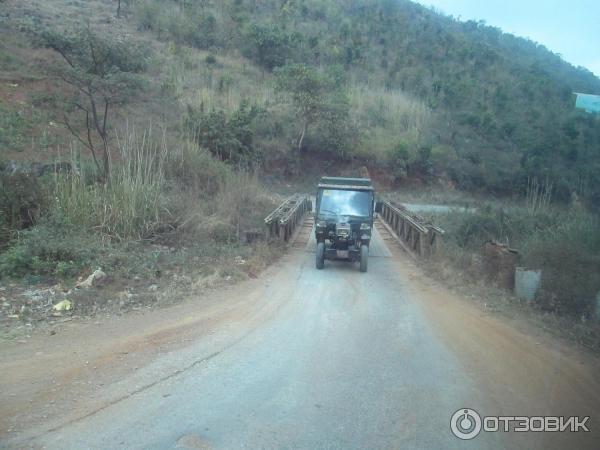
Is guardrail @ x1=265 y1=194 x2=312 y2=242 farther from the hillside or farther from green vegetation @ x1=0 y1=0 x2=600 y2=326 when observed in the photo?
the hillside

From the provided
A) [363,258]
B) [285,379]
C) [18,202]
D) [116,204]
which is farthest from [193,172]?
[285,379]

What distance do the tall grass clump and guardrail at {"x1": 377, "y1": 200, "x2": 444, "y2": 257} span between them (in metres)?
6.04

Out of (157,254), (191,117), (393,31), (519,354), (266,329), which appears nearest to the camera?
(519,354)

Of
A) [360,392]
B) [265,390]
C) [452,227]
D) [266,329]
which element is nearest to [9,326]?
[266,329]

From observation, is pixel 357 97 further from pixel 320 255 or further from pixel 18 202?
pixel 18 202

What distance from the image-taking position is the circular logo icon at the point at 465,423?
4.93 m

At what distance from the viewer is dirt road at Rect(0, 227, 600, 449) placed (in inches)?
190

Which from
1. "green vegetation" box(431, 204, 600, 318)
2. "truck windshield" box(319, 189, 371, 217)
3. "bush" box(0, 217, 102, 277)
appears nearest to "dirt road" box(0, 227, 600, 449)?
"green vegetation" box(431, 204, 600, 318)

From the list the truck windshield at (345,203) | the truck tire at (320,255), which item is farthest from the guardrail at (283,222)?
the truck tire at (320,255)

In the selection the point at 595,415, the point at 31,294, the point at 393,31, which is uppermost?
the point at 393,31

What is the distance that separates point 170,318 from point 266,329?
163cm

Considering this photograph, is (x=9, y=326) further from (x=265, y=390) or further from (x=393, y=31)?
(x=393, y=31)

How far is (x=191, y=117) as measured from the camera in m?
27.2

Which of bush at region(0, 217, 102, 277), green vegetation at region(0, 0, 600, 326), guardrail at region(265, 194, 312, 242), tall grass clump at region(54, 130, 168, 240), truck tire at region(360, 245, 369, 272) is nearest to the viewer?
bush at region(0, 217, 102, 277)
